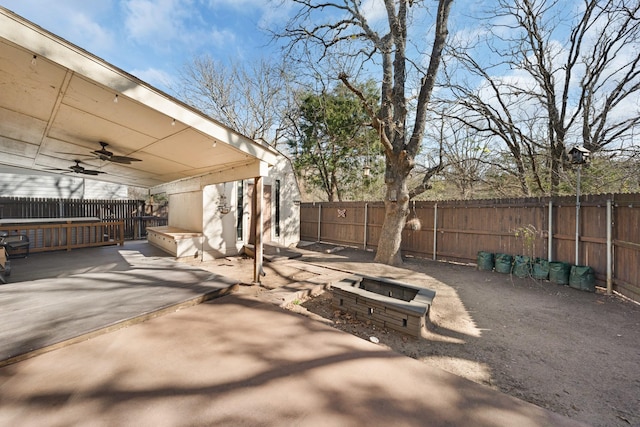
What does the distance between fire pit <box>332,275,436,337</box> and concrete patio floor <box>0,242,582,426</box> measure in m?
0.81

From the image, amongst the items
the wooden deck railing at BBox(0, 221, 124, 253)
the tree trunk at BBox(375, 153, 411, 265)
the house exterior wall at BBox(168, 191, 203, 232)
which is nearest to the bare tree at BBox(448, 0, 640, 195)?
the tree trunk at BBox(375, 153, 411, 265)

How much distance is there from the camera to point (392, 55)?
24.0 ft

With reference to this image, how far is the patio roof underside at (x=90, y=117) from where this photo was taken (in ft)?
7.62

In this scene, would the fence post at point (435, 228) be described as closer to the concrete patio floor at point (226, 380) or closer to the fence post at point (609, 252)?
the fence post at point (609, 252)

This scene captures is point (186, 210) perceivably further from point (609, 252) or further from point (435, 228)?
point (609, 252)

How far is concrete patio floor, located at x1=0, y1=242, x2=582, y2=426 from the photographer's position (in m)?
1.64

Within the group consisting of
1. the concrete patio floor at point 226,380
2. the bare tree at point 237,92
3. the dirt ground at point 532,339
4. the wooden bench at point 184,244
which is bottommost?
the dirt ground at point 532,339

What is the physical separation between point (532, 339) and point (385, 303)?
6.21 feet

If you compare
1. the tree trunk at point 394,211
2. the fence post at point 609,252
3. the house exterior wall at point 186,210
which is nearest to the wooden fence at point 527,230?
the fence post at point 609,252

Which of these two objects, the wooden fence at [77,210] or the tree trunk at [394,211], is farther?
the wooden fence at [77,210]

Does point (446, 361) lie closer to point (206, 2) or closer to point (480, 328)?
point (480, 328)

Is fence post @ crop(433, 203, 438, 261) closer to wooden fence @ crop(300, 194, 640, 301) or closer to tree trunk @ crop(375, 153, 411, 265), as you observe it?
wooden fence @ crop(300, 194, 640, 301)

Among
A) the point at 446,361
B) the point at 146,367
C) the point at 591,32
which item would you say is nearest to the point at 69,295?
the point at 146,367

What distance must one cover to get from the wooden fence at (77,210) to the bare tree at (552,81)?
46.4ft
